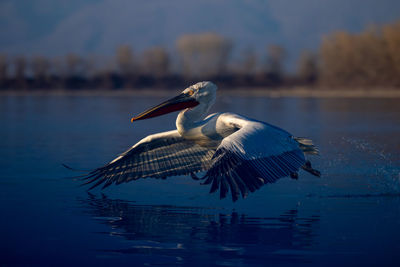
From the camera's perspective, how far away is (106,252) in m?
5.46

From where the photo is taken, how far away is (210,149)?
7820 millimetres

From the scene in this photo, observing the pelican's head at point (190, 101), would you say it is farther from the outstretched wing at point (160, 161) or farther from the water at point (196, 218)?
the water at point (196, 218)

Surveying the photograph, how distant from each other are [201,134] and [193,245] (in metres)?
2.01

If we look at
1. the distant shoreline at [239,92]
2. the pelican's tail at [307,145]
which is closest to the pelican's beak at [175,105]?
the pelican's tail at [307,145]

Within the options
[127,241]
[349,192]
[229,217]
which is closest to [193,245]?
[127,241]

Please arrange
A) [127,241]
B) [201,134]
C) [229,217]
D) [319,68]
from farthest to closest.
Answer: [319,68]
[201,134]
[229,217]
[127,241]

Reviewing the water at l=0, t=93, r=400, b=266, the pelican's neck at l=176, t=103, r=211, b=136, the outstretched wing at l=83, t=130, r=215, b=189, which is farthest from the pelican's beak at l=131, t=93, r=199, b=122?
the water at l=0, t=93, r=400, b=266

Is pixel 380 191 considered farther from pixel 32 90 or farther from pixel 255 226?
pixel 32 90

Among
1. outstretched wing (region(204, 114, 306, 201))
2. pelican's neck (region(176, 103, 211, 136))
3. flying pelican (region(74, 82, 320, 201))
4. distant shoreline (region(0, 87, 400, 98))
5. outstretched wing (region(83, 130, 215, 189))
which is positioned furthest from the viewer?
distant shoreline (region(0, 87, 400, 98))

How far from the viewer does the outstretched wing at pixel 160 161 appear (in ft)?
25.6

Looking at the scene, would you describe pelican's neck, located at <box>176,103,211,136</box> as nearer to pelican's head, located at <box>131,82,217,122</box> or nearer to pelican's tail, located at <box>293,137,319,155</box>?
pelican's head, located at <box>131,82,217,122</box>

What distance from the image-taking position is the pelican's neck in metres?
7.48

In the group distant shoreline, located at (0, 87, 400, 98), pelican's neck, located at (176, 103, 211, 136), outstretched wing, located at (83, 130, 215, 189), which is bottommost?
outstretched wing, located at (83, 130, 215, 189)

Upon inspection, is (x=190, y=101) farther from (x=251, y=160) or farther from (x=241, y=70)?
(x=241, y=70)
